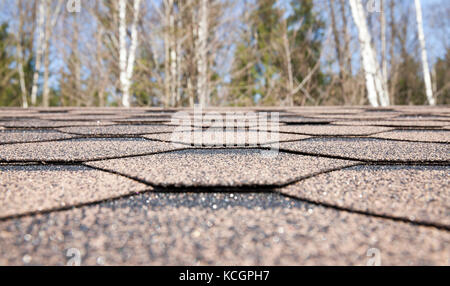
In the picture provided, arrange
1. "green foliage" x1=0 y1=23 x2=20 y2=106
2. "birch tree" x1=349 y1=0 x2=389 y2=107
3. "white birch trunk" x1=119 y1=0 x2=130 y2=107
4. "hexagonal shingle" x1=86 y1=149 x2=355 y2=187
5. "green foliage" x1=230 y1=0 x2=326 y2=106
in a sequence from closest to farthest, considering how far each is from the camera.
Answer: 1. "hexagonal shingle" x1=86 y1=149 x2=355 y2=187
2. "birch tree" x1=349 y1=0 x2=389 y2=107
3. "white birch trunk" x1=119 y1=0 x2=130 y2=107
4. "green foliage" x1=230 y1=0 x2=326 y2=106
5. "green foliage" x1=0 y1=23 x2=20 y2=106

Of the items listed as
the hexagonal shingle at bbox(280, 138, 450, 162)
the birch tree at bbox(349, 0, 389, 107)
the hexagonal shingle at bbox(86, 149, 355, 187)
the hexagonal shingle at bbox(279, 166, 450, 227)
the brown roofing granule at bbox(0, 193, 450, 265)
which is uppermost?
the birch tree at bbox(349, 0, 389, 107)

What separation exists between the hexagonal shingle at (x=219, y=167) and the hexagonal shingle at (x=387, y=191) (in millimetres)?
38

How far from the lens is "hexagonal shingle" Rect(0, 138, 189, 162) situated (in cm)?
62

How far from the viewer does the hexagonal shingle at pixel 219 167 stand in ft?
1.40

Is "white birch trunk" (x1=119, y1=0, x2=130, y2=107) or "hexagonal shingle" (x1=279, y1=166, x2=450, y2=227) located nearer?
"hexagonal shingle" (x1=279, y1=166, x2=450, y2=227)

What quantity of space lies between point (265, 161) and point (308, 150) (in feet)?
0.53

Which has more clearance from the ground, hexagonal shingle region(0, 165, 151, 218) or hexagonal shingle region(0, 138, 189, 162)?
hexagonal shingle region(0, 138, 189, 162)

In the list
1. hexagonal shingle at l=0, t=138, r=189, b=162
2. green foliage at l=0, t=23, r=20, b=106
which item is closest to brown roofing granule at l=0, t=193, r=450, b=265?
hexagonal shingle at l=0, t=138, r=189, b=162

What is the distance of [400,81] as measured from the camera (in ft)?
40.5

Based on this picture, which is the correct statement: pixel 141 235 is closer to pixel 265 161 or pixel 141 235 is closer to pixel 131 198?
pixel 131 198

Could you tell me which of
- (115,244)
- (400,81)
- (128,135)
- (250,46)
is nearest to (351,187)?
(115,244)

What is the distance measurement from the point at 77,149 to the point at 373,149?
0.67 meters

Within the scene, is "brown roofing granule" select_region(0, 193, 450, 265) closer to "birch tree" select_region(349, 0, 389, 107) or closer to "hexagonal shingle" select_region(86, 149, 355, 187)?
"hexagonal shingle" select_region(86, 149, 355, 187)

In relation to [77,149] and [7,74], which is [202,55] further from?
[7,74]
